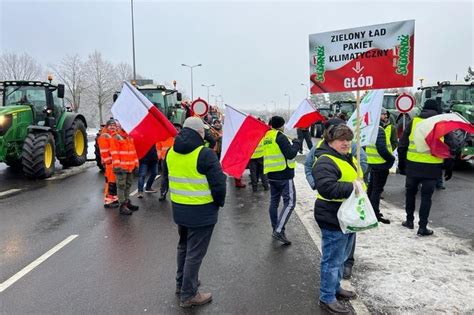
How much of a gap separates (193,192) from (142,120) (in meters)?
1.97

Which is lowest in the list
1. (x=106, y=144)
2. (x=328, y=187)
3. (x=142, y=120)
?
(x=328, y=187)

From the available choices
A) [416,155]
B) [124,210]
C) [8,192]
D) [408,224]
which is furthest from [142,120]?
[8,192]

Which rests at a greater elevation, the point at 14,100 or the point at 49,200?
→ the point at 14,100

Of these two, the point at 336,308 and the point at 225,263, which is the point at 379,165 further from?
the point at 336,308

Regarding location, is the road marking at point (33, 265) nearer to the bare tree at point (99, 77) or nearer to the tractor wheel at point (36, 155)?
the tractor wheel at point (36, 155)

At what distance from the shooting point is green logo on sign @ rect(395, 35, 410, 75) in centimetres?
488

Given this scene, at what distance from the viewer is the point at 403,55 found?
4.93 meters

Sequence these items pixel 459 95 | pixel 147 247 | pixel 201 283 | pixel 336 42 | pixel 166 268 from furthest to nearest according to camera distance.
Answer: pixel 459 95, pixel 147 247, pixel 336 42, pixel 166 268, pixel 201 283

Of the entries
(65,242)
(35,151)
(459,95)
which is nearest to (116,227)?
(65,242)

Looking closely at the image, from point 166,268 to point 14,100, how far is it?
10.2m

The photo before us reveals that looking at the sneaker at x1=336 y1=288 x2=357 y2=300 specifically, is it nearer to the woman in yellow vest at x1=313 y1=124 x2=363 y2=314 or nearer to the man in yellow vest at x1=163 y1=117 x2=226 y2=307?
the woman in yellow vest at x1=313 y1=124 x2=363 y2=314

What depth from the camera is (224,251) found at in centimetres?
556

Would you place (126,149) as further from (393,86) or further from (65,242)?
(393,86)

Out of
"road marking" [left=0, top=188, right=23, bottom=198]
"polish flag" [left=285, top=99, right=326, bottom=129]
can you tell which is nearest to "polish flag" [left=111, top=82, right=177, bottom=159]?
"polish flag" [left=285, top=99, right=326, bottom=129]
